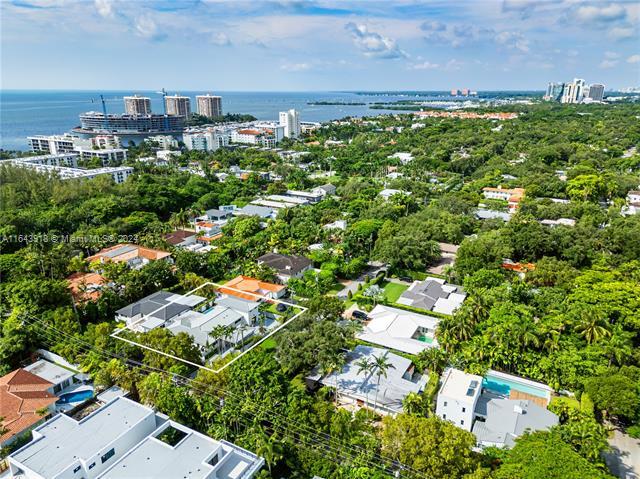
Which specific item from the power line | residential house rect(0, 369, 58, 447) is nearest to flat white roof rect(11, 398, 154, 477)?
residential house rect(0, 369, 58, 447)

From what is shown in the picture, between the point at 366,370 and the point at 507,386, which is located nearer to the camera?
the point at 366,370

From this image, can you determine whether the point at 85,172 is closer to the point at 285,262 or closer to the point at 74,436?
the point at 285,262

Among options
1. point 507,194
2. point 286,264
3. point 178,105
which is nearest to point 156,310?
point 286,264

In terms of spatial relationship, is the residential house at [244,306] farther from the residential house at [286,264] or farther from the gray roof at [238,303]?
the residential house at [286,264]

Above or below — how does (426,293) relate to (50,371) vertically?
above

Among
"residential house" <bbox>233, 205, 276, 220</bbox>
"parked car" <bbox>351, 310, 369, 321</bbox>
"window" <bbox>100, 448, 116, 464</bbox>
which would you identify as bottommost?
"parked car" <bbox>351, 310, 369, 321</bbox>

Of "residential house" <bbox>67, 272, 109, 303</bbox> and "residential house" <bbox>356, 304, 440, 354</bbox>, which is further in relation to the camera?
"residential house" <bbox>67, 272, 109, 303</bbox>

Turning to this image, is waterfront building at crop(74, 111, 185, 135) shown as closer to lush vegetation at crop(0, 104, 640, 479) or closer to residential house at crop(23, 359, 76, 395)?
lush vegetation at crop(0, 104, 640, 479)

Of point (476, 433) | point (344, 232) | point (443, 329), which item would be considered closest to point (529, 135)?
point (344, 232)

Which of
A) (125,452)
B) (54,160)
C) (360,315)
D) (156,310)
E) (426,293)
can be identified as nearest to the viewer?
(125,452)
